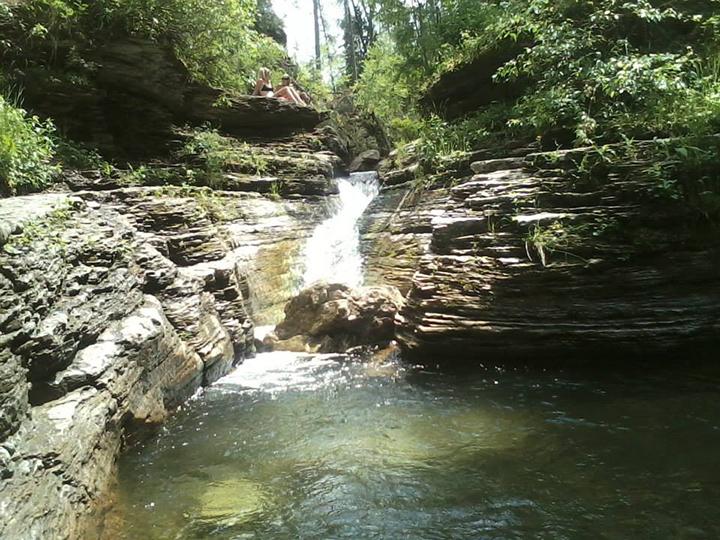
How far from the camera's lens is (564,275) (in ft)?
19.8

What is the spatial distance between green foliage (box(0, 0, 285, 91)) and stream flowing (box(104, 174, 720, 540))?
8.20m

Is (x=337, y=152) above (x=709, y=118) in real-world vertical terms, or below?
above

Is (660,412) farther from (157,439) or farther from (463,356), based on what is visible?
(157,439)

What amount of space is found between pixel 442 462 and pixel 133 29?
10884 millimetres

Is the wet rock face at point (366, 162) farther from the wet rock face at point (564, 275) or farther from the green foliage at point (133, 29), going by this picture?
the wet rock face at point (564, 275)

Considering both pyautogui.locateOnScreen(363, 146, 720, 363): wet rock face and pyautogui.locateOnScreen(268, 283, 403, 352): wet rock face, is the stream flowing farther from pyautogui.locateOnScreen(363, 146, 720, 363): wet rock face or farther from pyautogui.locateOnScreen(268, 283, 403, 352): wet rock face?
pyautogui.locateOnScreen(268, 283, 403, 352): wet rock face

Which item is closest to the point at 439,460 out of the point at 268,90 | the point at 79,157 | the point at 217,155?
the point at 217,155

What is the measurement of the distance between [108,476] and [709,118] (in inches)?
308

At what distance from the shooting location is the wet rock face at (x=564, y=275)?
18.8 feet

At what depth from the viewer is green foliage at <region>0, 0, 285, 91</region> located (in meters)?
9.38

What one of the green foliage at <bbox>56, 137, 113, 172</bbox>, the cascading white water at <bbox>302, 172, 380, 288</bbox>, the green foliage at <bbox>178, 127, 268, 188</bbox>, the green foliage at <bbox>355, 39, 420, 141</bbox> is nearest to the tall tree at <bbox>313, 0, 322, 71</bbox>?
the green foliage at <bbox>355, 39, 420, 141</bbox>

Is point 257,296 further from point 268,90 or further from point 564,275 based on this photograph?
point 268,90

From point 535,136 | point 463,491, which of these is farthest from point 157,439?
point 535,136

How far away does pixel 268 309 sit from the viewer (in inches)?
342
